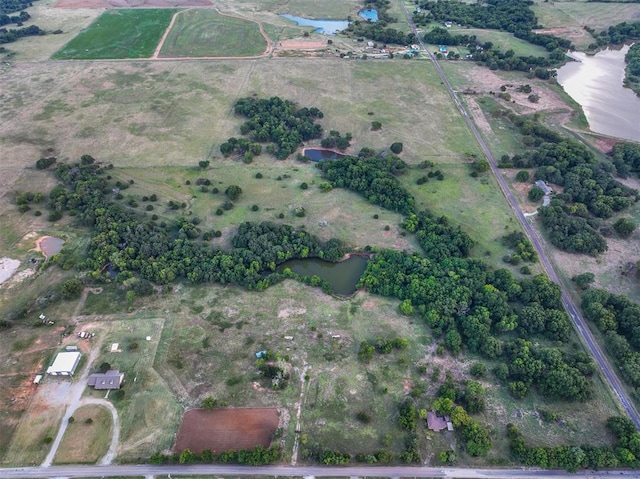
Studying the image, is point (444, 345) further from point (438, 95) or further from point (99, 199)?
point (438, 95)

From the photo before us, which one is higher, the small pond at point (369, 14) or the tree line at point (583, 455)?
the small pond at point (369, 14)

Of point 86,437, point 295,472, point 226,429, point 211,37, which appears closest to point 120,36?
point 211,37

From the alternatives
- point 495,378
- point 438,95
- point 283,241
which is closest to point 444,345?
point 495,378

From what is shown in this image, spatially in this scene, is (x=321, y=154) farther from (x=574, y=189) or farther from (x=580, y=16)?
(x=580, y=16)

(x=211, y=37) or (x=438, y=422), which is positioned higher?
(x=211, y=37)

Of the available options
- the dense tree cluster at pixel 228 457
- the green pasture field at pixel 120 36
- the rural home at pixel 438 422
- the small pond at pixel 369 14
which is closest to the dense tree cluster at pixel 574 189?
the rural home at pixel 438 422

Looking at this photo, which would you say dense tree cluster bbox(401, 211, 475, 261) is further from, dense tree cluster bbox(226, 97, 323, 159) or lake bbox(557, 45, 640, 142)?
lake bbox(557, 45, 640, 142)

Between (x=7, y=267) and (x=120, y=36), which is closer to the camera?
(x=7, y=267)

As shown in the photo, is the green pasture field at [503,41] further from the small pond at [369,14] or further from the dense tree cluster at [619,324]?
the dense tree cluster at [619,324]
